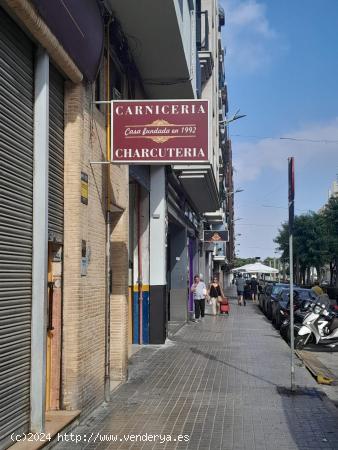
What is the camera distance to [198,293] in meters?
21.5

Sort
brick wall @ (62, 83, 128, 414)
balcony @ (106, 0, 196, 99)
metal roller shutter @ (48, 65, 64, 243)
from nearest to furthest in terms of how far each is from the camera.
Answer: metal roller shutter @ (48, 65, 64, 243) → brick wall @ (62, 83, 128, 414) → balcony @ (106, 0, 196, 99)

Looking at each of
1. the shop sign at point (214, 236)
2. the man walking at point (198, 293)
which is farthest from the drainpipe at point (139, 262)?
the shop sign at point (214, 236)

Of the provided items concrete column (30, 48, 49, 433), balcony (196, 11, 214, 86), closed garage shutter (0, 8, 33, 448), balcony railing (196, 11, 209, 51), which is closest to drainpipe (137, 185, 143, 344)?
balcony (196, 11, 214, 86)

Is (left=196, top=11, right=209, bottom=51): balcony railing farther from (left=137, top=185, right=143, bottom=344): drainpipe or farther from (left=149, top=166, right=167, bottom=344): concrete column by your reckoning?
(left=137, top=185, right=143, bottom=344): drainpipe

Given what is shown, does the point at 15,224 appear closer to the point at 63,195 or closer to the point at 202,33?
the point at 63,195

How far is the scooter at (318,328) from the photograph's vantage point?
47.3ft

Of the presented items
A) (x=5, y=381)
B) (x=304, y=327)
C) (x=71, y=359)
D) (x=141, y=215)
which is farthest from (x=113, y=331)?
(x=304, y=327)

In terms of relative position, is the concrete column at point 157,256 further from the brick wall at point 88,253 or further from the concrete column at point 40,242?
the concrete column at point 40,242

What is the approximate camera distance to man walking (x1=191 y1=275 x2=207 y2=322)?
2139 cm

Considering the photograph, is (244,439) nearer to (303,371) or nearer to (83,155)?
(83,155)

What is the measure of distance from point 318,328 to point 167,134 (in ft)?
28.6

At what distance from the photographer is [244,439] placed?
6469mm

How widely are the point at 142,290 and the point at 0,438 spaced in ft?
29.9

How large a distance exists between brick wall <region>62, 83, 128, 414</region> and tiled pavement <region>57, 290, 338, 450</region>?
53cm
